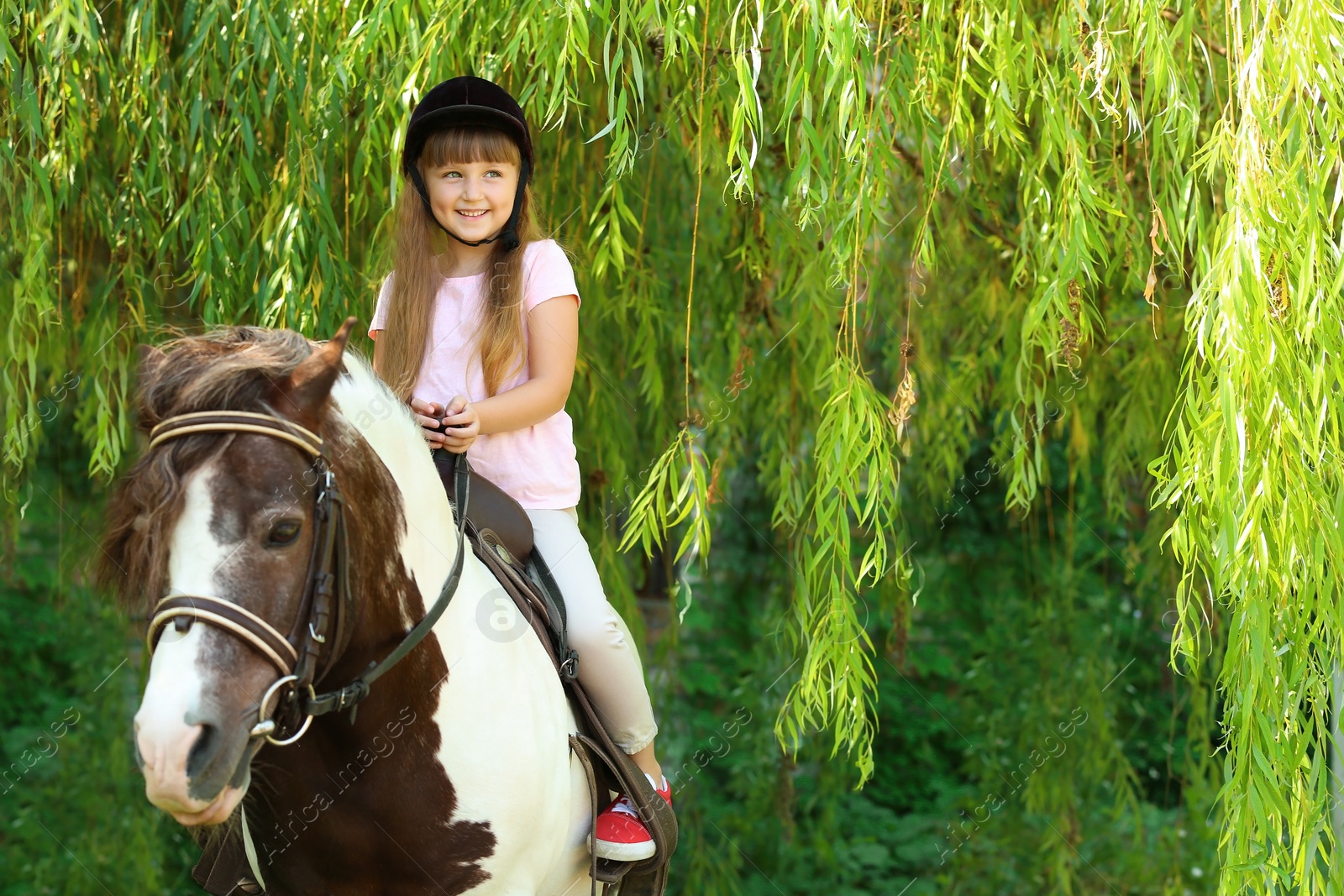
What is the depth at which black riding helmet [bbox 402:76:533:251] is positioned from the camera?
6.82 feet

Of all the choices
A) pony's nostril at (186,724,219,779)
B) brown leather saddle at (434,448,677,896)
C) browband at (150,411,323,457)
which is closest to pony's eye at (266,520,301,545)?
browband at (150,411,323,457)

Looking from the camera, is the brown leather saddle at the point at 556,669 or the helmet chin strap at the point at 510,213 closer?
the brown leather saddle at the point at 556,669

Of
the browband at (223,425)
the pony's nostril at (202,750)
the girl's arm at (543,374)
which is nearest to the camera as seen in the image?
the pony's nostril at (202,750)

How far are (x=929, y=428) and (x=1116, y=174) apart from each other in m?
1.26

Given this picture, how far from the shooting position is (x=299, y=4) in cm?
259

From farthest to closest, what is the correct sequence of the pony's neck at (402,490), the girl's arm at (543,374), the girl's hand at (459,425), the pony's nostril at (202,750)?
1. the girl's arm at (543,374)
2. the girl's hand at (459,425)
3. the pony's neck at (402,490)
4. the pony's nostril at (202,750)

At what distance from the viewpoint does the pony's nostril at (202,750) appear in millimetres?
1345

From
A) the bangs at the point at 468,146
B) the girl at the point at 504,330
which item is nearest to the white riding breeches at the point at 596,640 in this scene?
the girl at the point at 504,330

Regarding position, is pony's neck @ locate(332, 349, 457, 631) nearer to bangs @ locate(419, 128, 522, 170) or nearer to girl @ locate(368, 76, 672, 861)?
girl @ locate(368, 76, 672, 861)

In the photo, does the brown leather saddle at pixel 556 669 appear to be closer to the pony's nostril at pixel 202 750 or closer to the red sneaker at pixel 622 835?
the red sneaker at pixel 622 835

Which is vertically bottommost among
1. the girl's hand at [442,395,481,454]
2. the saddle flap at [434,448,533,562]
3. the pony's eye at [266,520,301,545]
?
the saddle flap at [434,448,533,562]

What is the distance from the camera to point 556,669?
204 cm

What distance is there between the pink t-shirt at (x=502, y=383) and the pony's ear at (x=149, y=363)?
601 millimetres

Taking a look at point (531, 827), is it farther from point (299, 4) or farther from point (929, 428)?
point (929, 428)
